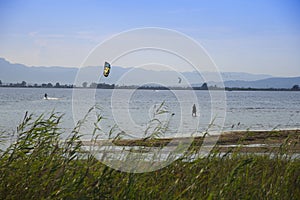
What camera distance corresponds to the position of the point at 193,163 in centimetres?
725

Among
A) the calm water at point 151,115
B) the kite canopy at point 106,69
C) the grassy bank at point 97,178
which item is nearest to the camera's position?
the grassy bank at point 97,178

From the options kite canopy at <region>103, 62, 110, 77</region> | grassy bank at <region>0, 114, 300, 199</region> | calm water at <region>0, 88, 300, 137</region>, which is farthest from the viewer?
calm water at <region>0, 88, 300, 137</region>

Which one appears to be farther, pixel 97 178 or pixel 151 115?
pixel 151 115

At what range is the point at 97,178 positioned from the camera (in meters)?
6.55

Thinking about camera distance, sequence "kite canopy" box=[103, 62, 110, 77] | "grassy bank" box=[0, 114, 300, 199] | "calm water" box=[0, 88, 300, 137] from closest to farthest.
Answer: "grassy bank" box=[0, 114, 300, 199]
"kite canopy" box=[103, 62, 110, 77]
"calm water" box=[0, 88, 300, 137]

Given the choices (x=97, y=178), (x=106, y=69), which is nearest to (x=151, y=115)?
(x=106, y=69)

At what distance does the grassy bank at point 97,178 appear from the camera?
623 centimetres

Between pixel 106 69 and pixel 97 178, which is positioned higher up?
pixel 106 69

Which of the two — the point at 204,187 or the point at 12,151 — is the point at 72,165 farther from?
the point at 204,187

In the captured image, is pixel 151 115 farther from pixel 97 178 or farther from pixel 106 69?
pixel 97 178

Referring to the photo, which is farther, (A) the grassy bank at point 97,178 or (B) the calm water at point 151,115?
(B) the calm water at point 151,115

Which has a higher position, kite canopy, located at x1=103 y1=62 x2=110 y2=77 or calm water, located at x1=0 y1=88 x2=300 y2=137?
kite canopy, located at x1=103 y1=62 x2=110 y2=77

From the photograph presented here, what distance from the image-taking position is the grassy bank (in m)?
6.23

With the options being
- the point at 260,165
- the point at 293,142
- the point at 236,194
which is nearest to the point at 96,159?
the point at 236,194
